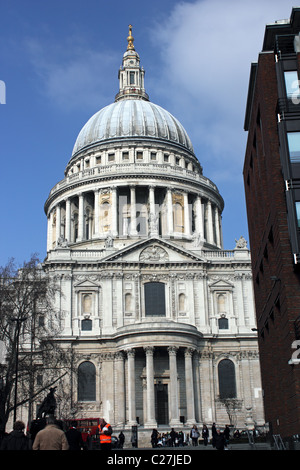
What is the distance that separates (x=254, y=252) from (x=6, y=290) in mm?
17827

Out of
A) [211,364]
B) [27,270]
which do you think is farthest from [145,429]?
[27,270]

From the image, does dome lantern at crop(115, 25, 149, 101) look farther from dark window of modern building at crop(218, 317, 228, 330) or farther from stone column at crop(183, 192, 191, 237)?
dark window of modern building at crop(218, 317, 228, 330)

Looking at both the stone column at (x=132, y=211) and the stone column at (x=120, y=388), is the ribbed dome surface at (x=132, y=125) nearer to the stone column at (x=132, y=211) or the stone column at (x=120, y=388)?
the stone column at (x=132, y=211)

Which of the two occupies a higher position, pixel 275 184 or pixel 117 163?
pixel 117 163

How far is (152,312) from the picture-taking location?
6712 centimetres

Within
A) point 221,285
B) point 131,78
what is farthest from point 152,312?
point 131,78

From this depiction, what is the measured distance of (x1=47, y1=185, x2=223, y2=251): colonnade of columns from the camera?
8131cm

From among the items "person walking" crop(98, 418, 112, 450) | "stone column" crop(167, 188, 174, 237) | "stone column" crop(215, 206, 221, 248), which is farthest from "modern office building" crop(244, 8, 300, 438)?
"stone column" crop(215, 206, 221, 248)

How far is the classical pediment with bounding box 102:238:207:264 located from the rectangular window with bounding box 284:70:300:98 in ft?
129

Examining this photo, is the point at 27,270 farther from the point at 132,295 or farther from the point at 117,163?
the point at 117,163

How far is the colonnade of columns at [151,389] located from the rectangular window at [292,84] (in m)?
36.4

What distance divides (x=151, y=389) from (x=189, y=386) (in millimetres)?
4221

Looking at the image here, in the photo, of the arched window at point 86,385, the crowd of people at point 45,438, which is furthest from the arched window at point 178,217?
the crowd of people at point 45,438
